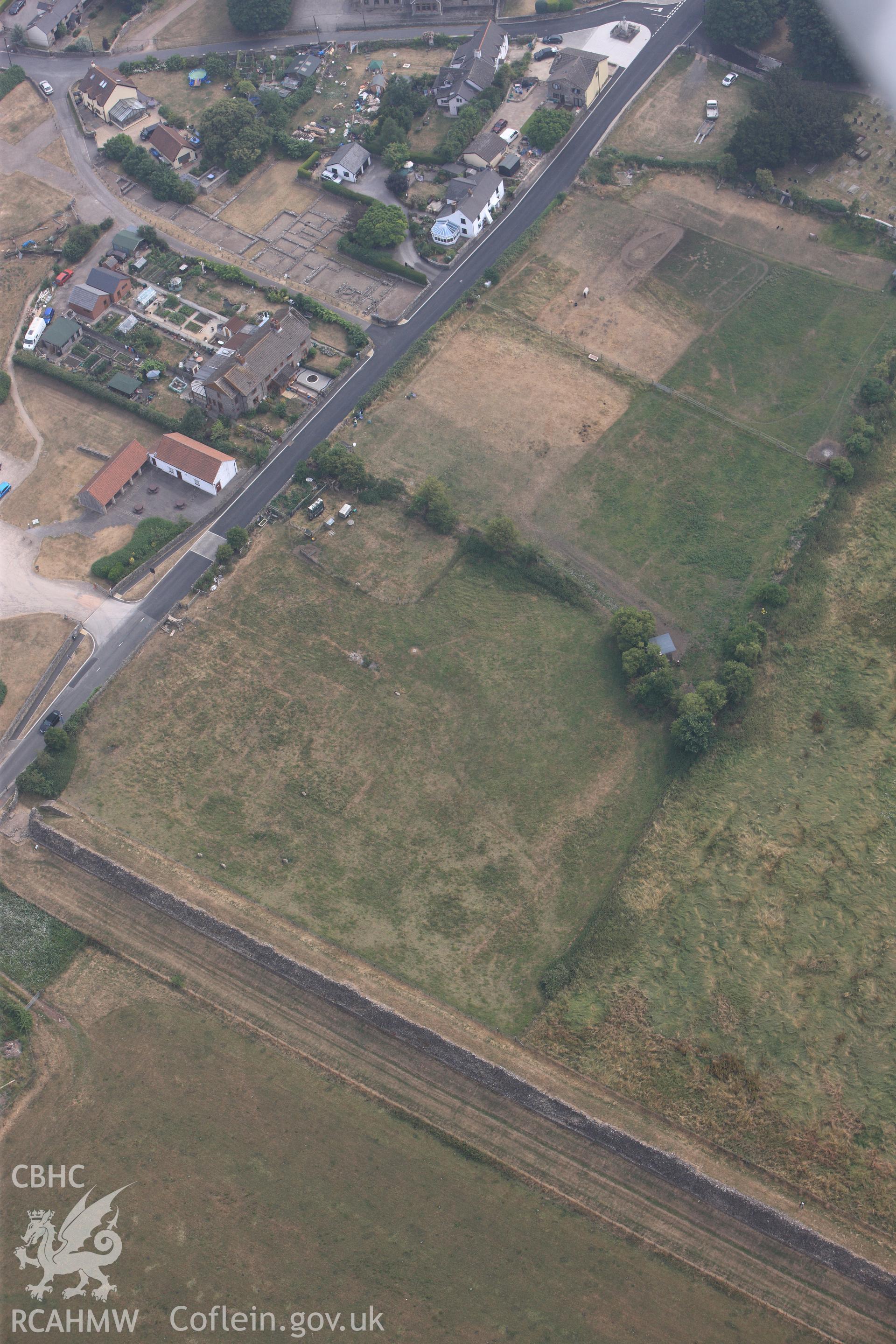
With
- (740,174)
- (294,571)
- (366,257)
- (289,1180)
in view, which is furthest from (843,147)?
(289,1180)

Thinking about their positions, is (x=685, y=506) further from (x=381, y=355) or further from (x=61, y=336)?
(x=61, y=336)

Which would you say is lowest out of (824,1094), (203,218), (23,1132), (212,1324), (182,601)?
(824,1094)

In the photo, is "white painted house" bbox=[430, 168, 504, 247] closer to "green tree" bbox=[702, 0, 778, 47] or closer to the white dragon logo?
"green tree" bbox=[702, 0, 778, 47]

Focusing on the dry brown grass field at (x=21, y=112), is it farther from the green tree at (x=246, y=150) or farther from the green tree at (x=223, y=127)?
the green tree at (x=246, y=150)

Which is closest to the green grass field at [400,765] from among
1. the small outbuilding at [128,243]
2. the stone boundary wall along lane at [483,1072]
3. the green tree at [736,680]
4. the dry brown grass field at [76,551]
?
the stone boundary wall along lane at [483,1072]

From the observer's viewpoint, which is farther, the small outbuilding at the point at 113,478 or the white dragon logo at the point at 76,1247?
the small outbuilding at the point at 113,478

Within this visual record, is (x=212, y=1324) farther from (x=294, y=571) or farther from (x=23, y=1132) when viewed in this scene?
(x=294, y=571)

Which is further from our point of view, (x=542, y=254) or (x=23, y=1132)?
(x=542, y=254)
